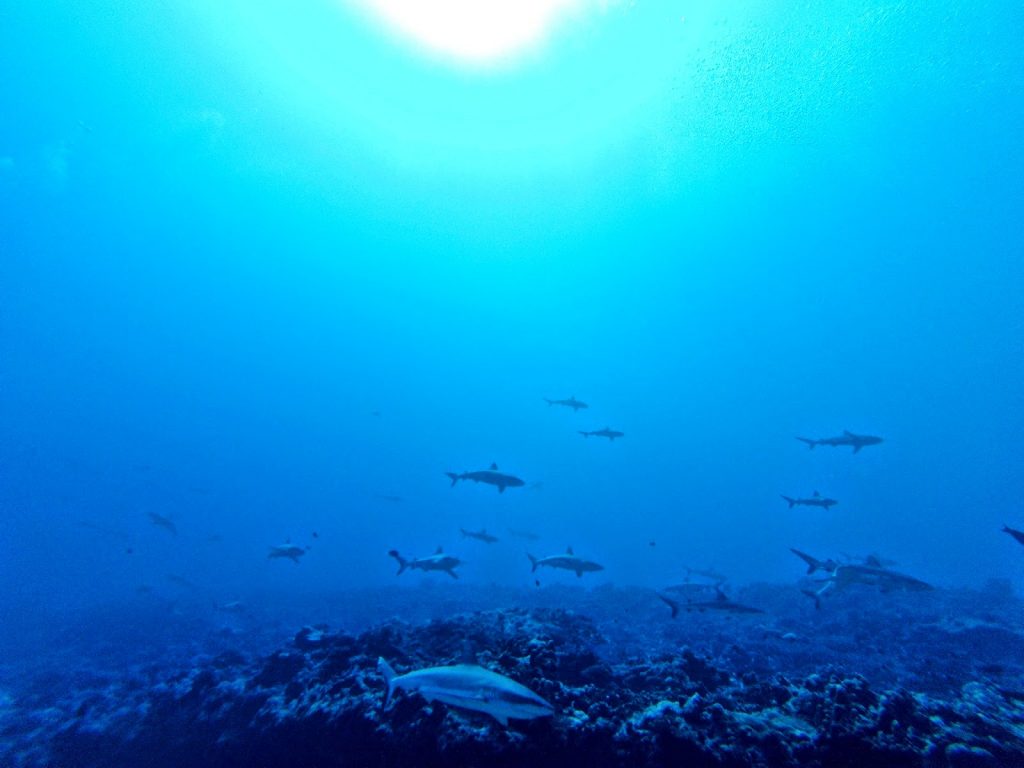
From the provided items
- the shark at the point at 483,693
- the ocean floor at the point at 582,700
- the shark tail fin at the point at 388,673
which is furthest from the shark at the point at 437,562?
the shark at the point at 483,693

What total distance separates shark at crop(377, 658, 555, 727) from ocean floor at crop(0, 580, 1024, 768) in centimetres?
105

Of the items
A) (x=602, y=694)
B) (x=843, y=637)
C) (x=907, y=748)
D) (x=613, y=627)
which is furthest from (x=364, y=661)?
(x=843, y=637)

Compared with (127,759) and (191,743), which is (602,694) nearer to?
(191,743)

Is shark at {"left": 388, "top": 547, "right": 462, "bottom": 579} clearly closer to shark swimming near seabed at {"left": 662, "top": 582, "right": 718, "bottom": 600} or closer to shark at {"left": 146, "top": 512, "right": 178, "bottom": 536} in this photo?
shark swimming near seabed at {"left": 662, "top": 582, "right": 718, "bottom": 600}

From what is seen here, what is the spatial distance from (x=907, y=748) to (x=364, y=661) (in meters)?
7.28

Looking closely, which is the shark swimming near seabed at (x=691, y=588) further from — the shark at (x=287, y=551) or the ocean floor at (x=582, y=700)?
the shark at (x=287, y=551)

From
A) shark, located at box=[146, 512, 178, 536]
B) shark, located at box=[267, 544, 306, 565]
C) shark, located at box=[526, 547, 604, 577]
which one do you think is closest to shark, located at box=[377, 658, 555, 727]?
shark, located at box=[526, 547, 604, 577]

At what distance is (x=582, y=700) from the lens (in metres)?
6.26

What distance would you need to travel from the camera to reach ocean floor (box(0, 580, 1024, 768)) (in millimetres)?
5324

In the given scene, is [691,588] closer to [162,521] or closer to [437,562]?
[437,562]

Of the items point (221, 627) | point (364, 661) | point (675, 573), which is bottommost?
point (221, 627)

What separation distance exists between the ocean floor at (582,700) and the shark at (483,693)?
3.44 feet

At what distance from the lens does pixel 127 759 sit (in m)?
8.20

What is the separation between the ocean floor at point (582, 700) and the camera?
17.5ft
